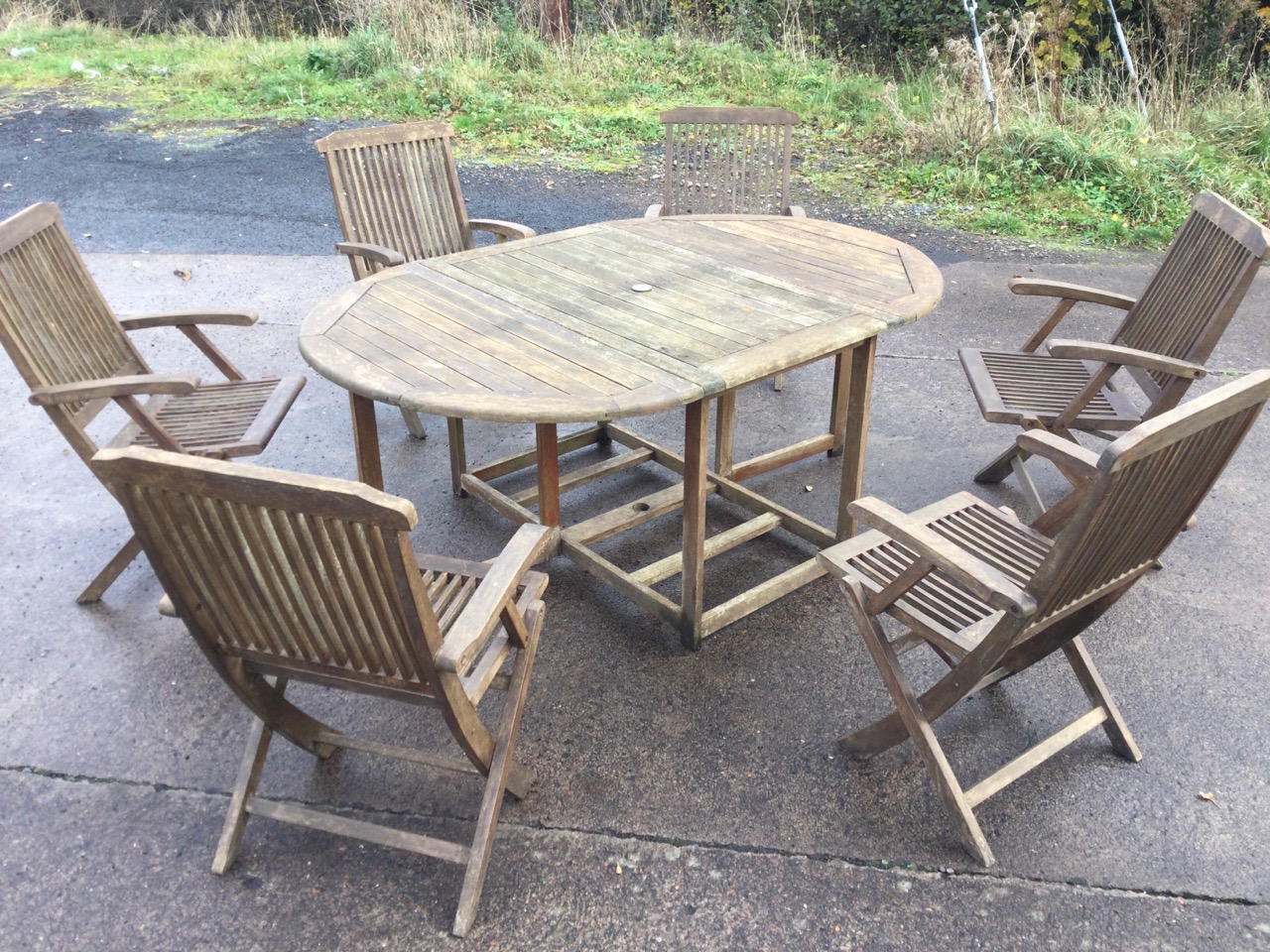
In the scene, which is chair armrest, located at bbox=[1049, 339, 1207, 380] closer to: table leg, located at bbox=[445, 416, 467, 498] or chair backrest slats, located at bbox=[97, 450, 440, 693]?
table leg, located at bbox=[445, 416, 467, 498]

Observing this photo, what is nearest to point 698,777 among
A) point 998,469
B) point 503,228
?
point 998,469

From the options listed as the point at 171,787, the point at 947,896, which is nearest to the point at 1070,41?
the point at 947,896

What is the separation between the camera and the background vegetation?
664cm

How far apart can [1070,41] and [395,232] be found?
7874 millimetres

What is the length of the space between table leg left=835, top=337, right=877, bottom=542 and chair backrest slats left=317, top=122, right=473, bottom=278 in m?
1.96

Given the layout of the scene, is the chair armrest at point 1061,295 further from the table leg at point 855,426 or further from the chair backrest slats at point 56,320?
the chair backrest slats at point 56,320

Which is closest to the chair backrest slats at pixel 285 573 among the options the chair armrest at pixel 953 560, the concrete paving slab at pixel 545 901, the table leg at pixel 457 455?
the concrete paving slab at pixel 545 901

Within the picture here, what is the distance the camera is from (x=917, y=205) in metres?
6.69

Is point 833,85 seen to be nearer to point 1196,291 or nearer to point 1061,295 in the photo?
point 1061,295

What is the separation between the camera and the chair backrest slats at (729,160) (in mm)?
4316

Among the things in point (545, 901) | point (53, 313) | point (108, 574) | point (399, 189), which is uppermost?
point (399, 189)

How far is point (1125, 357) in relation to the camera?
2.98 m

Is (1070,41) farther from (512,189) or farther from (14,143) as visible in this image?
(14,143)

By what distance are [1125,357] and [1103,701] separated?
1.12 metres
